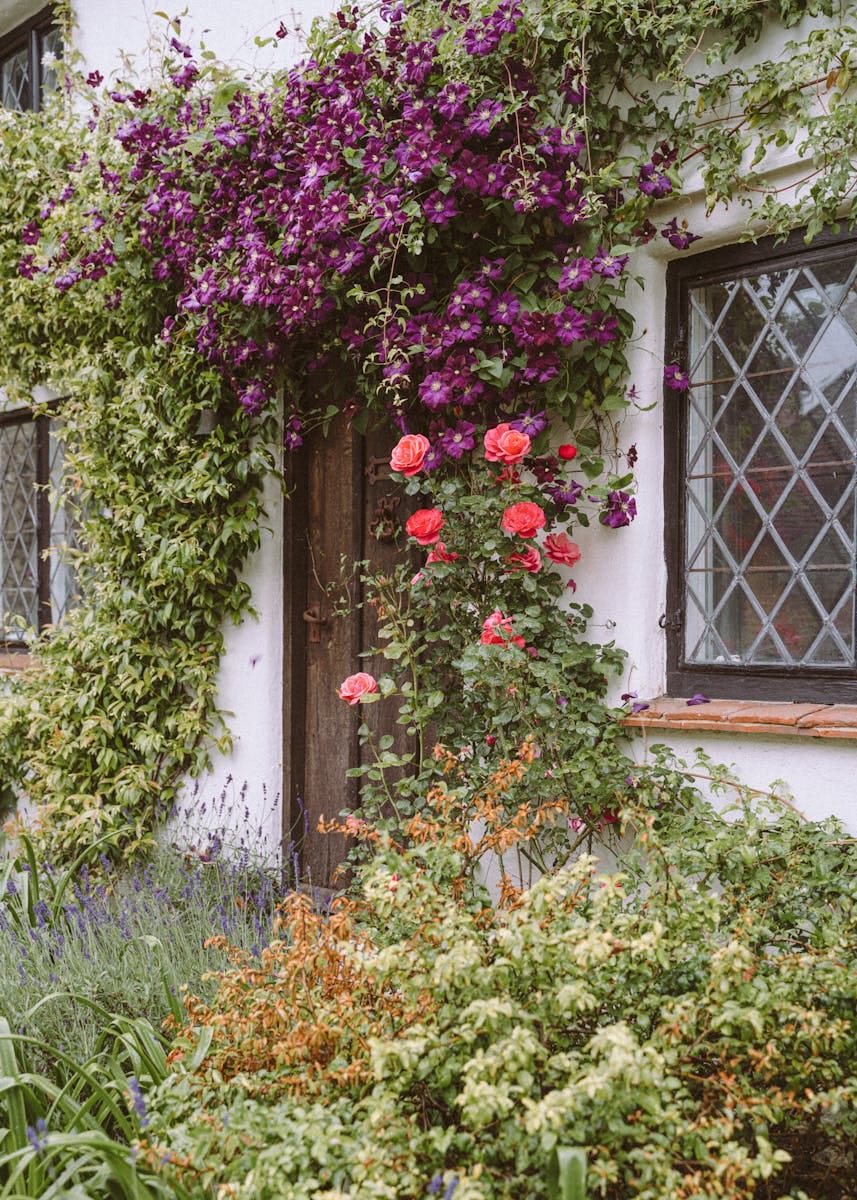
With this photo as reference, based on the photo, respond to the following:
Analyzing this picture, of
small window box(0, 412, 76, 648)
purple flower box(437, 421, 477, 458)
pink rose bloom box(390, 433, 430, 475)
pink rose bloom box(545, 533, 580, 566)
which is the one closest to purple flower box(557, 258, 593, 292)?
purple flower box(437, 421, 477, 458)

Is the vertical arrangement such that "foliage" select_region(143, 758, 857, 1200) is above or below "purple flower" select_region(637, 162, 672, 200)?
below

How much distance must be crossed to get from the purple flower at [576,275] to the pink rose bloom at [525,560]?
82 cm

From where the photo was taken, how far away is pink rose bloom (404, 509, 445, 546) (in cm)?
313

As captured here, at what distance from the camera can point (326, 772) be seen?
4.15m

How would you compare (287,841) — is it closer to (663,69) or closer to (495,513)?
(495,513)

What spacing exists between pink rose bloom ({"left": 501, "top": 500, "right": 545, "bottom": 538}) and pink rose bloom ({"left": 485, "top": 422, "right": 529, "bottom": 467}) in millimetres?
149

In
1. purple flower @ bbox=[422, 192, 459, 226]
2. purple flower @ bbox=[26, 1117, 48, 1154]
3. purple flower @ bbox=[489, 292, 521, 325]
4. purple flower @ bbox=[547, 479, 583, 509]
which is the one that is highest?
purple flower @ bbox=[422, 192, 459, 226]

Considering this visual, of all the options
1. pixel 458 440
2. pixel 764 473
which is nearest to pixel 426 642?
pixel 458 440

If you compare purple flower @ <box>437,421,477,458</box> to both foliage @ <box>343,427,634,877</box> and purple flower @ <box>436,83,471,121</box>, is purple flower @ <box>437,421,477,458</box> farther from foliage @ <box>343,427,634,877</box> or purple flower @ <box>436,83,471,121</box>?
purple flower @ <box>436,83,471,121</box>

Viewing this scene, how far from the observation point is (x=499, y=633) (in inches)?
116

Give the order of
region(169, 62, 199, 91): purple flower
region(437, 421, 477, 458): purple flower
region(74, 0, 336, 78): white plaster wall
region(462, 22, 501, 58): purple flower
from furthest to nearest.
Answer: region(74, 0, 336, 78): white plaster wall
region(169, 62, 199, 91): purple flower
region(437, 421, 477, 458): purple flower
region(462, 22, 501, 58): purple flower

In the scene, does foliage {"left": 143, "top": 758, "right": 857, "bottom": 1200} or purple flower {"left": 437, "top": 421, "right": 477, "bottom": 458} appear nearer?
foliage {"left": 143, "top": 758, "right": 857, "bottom": 1200}

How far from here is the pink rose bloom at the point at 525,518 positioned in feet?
9.93

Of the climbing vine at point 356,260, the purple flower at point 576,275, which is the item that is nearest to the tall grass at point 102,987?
the climbing vine at point 356,260
